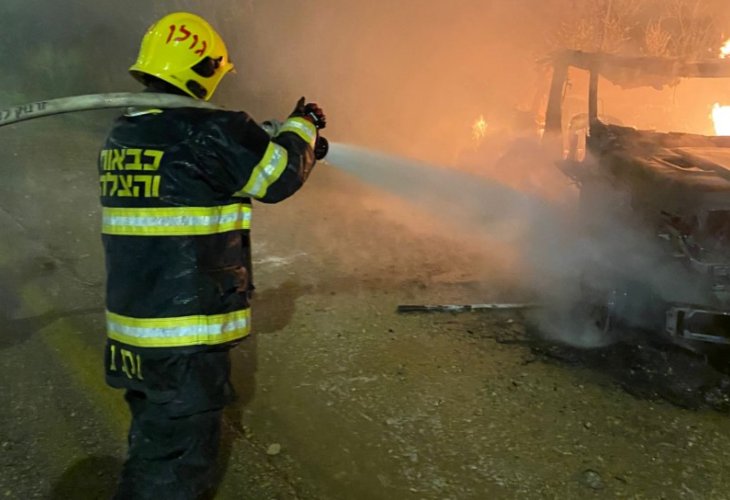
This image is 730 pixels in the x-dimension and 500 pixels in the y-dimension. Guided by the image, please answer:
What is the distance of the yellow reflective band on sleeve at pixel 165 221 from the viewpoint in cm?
207

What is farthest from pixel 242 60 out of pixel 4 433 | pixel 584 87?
pixel 4 433

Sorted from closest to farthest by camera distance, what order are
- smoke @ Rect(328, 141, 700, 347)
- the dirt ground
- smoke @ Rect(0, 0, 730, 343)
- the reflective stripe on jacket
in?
the reflective stripe on jacket
the dirt ground
smoke @ Rect(328, 141, 700, 347)
smoke @ Rect(0, 0, 730, 343)

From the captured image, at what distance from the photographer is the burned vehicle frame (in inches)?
130

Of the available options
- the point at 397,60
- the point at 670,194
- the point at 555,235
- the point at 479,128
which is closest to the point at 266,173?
the point at 670,194

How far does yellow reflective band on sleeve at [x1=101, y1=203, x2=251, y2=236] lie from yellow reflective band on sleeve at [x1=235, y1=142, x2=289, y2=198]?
12 cm

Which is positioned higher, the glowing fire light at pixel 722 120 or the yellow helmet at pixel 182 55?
the glowing fire light at pixel 722 120

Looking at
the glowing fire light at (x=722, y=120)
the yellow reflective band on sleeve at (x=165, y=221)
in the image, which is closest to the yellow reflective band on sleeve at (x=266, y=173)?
the yellow reflective band on sleeve at (x=165, y=221)

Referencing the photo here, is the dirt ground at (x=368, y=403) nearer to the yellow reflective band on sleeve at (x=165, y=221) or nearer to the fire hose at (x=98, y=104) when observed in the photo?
the yellow reflective band on sleeve at (x=165, y=221)

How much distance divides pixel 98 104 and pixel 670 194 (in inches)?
112

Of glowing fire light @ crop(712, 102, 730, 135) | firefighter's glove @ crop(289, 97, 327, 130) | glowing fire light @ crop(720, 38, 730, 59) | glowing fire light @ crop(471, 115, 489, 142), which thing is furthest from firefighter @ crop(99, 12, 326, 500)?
glowing fire light @ crop(720, 38, 730, 59)

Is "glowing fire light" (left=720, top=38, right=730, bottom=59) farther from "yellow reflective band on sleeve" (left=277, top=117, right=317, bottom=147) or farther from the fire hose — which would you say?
the fire hose

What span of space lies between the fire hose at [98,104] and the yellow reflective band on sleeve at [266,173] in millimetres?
256

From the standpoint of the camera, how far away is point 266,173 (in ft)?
7.00

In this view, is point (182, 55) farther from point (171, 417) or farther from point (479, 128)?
point (479, 128)
